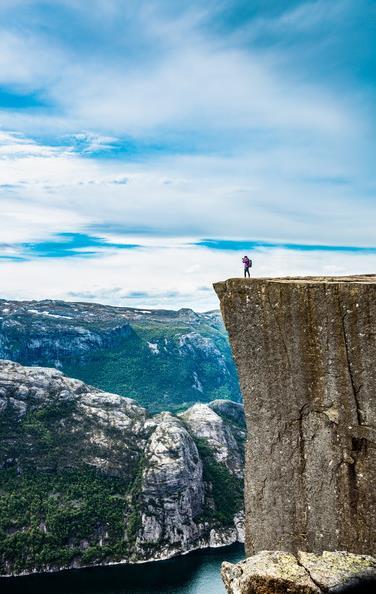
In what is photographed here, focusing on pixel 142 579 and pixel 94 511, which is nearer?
pixel 142 579

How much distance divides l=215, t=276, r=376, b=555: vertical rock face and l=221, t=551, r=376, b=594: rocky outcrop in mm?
1689

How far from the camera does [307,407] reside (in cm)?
1861

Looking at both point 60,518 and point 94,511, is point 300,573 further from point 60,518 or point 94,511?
point 94,511

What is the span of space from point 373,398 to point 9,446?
19564 cm

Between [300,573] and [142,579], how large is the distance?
142518 millimetres

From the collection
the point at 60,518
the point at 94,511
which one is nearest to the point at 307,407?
the point at 60,518

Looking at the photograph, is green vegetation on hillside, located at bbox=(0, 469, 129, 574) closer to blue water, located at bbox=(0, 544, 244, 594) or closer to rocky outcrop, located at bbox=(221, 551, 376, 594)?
blue water, located at bbox=(0, 544, 244, 594)

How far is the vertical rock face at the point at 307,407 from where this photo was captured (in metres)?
17.5

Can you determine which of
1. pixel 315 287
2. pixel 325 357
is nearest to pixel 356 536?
pixel 325 357

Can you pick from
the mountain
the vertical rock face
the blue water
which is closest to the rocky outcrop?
the vertical rock face

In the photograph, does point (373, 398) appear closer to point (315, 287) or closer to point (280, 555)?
point (315, 287)

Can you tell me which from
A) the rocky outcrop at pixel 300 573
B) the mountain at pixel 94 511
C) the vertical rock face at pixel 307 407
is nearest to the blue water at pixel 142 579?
the mountain at pixel 94 511

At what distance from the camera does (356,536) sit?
1778 centimetres

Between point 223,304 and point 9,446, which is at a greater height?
point 223,304
